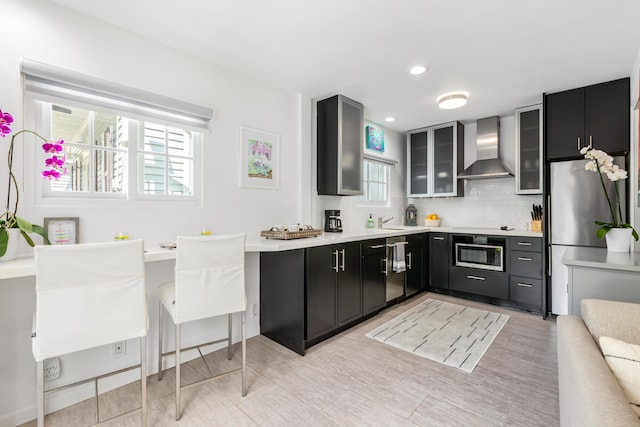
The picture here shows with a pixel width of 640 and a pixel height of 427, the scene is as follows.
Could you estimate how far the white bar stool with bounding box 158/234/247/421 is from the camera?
1.80 metres

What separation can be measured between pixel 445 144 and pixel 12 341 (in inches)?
195

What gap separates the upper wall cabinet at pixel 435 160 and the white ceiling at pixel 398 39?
1211 millimetres

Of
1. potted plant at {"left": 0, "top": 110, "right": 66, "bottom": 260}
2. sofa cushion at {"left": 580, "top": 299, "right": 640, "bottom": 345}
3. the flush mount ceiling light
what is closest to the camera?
sofa cushion at {"left": 580, "top": 299, "right": 640, "bottom": 345}

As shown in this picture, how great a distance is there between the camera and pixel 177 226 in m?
2.42

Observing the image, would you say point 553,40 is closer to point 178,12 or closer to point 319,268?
point 319,268

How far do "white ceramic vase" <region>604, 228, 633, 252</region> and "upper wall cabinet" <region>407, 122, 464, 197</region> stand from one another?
86.9 inches

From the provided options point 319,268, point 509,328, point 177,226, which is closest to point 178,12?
point 177,226

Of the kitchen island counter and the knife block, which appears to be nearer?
the kitchen island counter

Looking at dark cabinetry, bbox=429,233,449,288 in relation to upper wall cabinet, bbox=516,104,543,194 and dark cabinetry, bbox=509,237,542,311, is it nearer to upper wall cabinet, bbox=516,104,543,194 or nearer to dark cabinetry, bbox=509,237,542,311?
dark cabinetry, bbox=509,237,542,311

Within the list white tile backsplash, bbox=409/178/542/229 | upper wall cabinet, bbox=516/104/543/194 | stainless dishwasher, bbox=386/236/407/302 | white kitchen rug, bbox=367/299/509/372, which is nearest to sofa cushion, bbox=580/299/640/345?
white kitchen rug, bbox=367/299/509/372

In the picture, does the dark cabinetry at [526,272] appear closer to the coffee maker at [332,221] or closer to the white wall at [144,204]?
the coffee maker at [332,221]

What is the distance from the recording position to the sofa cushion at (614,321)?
129 cm

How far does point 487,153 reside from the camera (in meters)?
4.22

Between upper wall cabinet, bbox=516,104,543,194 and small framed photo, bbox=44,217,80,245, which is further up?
upper wall cabinet, bbox=516,104,543,194
